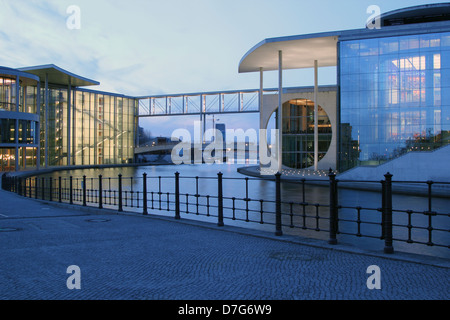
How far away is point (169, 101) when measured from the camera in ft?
286

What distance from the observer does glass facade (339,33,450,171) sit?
31.1m

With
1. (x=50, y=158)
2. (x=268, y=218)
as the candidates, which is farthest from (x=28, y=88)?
(x=268, y=218)

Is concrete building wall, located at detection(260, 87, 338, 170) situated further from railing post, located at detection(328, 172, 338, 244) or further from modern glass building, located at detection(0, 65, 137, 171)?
railing post, located at detection(328, 172, 338, 244)

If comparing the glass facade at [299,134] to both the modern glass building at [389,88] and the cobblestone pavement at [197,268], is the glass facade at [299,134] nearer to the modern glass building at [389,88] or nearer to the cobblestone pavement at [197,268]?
the modern glass building at [389,88]

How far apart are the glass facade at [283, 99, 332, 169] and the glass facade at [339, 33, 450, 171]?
51.4 feet

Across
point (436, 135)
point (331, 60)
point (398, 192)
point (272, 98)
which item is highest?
point (331, 60)

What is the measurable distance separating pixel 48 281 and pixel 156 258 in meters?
1.77

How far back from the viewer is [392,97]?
3288 centimetres

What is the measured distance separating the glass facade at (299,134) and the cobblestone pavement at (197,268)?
42.8 m

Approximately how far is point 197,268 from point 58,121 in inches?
2687

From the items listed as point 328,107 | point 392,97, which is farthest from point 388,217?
point 328,107

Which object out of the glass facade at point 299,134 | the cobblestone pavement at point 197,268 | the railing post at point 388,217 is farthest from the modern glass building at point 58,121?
the railing post at point 388,217
